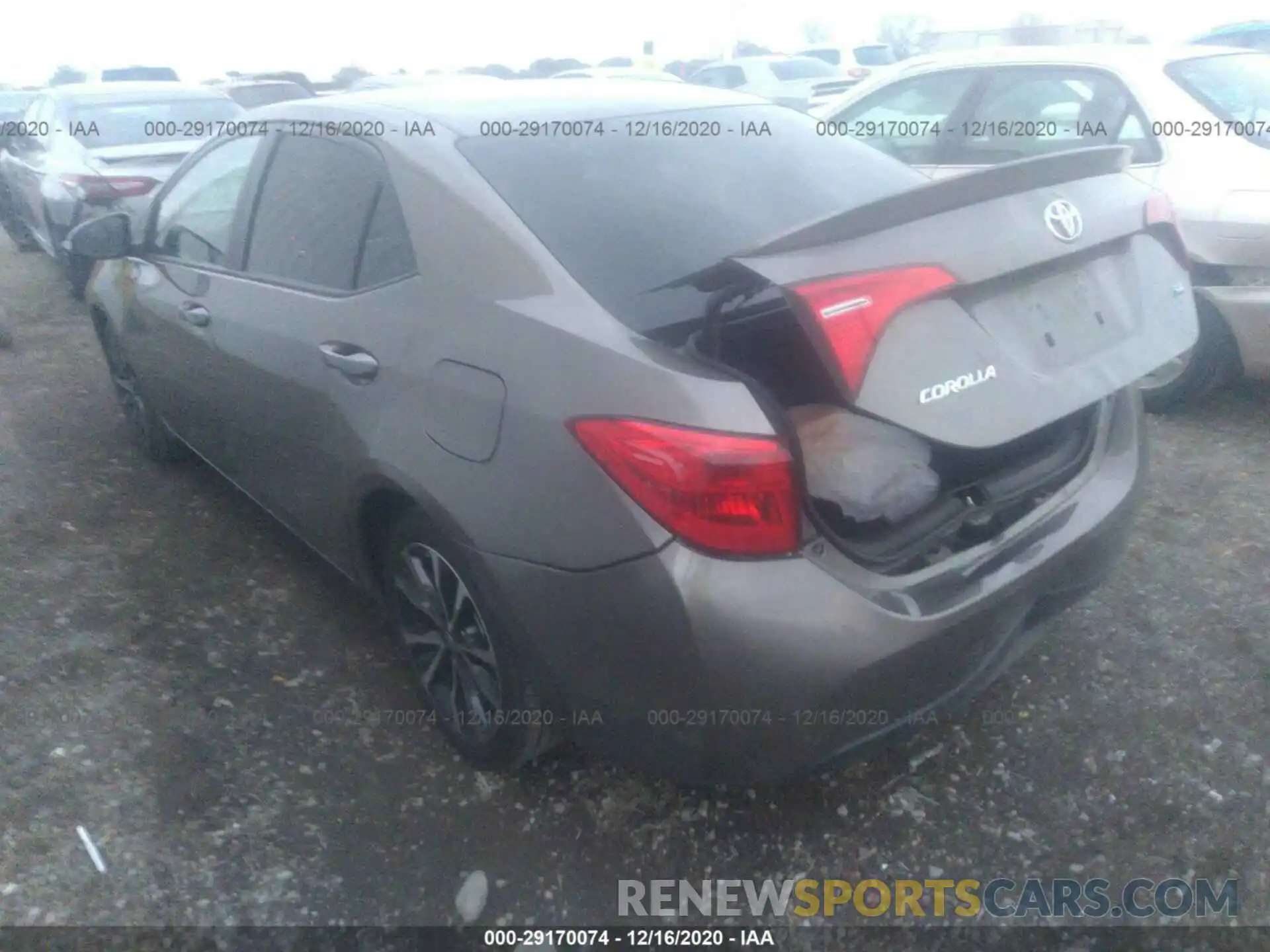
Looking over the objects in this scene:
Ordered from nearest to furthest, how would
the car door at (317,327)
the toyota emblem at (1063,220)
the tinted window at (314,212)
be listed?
the toyota emblem at (1063,220), the car door at (317,327), the tinted window at (314,212)

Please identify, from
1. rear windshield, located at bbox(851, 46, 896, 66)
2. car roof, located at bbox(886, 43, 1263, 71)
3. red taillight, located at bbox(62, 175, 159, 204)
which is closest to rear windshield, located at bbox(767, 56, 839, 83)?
rear windshield, located at bbox(851, 46, 896, 66)

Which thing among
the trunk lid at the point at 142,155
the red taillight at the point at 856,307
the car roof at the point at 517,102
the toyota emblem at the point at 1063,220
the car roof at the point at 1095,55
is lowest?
the trunk lid at the point at 142,155

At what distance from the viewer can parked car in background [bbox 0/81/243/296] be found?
21.9ft

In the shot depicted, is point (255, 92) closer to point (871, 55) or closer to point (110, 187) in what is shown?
point (110, 187)

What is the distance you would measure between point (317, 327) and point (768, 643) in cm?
156

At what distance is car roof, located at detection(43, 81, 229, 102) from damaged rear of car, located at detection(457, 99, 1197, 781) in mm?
6770

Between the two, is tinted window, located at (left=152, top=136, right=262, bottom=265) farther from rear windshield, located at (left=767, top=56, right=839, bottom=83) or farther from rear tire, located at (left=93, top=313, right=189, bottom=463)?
rear windshield, located at (left=767, top=56, right=839, bottom=83)

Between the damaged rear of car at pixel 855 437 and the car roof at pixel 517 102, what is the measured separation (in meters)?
0.27

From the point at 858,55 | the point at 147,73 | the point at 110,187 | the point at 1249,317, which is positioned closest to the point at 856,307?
the point at 1249,317

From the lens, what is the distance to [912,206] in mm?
1986

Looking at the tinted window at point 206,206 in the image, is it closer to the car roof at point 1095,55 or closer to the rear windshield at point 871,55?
the car roof at point 1095,55

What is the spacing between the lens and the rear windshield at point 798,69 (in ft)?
62.6

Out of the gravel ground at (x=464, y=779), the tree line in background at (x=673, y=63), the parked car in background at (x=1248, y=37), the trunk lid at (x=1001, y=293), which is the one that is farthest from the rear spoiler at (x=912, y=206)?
the tree line in background at (x=673, y=63)

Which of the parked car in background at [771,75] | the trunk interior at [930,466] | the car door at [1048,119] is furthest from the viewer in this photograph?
the parked car in background at [771,75]
